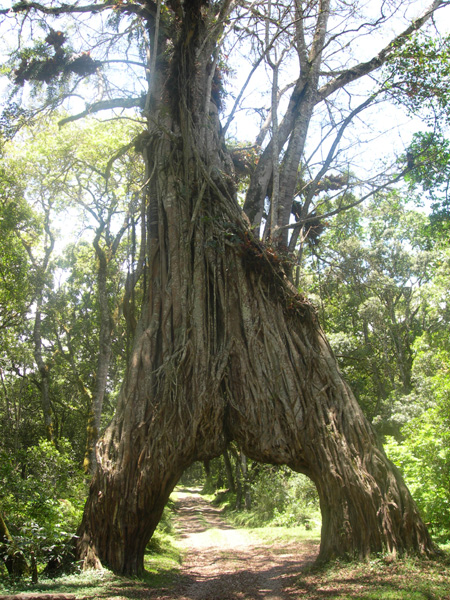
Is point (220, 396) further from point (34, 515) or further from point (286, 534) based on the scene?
point (286, 534)

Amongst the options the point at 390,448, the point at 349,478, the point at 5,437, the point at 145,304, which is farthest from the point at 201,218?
the point at 5,437

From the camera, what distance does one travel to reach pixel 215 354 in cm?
715

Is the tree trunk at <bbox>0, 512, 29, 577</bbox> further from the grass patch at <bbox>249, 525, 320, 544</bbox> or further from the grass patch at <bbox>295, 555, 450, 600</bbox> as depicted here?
the grass patch at <bbox>249, 525, 320, 544</bbox>

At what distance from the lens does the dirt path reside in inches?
244

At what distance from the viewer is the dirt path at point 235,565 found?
619 cm

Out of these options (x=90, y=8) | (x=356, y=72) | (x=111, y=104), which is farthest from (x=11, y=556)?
(x=356, y=72)

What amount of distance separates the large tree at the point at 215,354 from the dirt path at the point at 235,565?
94cm

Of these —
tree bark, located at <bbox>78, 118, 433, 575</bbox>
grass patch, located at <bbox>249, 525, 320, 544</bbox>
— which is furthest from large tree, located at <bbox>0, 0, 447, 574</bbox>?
grass patch, located at <bbox>249, 525, 320, 544</bbox>

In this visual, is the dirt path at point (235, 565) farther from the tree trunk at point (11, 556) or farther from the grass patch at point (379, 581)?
the tree trunk at point (11, 556)

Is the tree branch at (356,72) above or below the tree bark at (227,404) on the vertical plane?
above

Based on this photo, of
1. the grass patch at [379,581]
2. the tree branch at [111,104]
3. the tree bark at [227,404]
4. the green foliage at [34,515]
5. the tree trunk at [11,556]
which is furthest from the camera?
the tree branch at [111,104]

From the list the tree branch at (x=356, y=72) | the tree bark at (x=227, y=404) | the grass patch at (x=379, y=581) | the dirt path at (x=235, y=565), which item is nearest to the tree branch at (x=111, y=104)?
the tree bark at (x=227, y=404)

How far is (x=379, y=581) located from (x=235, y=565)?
4460 mm

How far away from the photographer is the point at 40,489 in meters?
7.50
